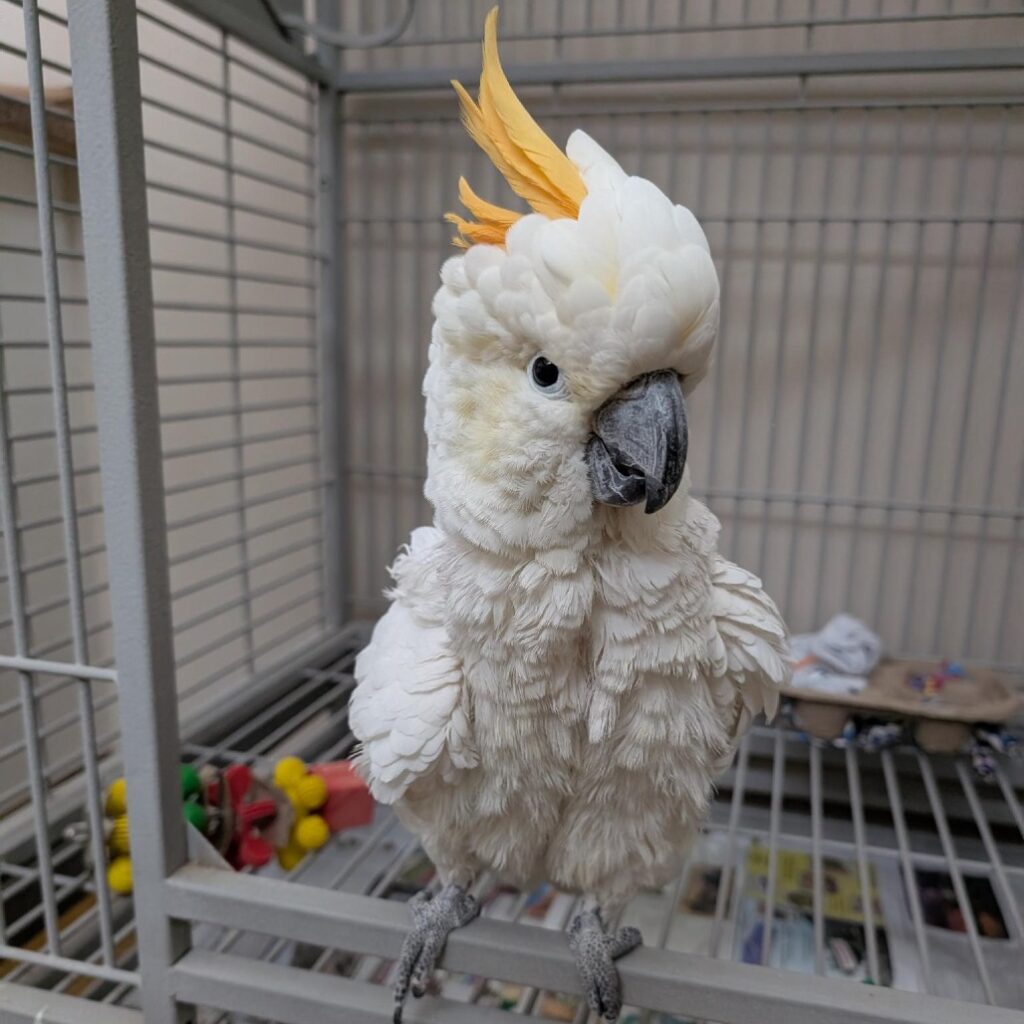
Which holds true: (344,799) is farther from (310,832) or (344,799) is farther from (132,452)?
(132,452)

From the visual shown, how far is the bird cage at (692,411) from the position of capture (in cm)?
113

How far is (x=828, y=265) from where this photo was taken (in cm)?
151

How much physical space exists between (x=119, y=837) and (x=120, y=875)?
56mm

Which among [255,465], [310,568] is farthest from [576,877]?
[255,465]

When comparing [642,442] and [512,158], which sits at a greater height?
[512,158]

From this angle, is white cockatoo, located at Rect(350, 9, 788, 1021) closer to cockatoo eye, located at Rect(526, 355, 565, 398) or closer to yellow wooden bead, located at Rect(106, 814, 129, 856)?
cockatoo eye, located at Rect(526, 355, 565, 398)

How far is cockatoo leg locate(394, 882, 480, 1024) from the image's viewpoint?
76cm

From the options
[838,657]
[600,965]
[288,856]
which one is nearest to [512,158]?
[600,965]

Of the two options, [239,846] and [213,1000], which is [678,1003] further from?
[239,846]

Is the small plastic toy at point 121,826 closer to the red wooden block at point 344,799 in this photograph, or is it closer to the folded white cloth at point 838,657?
the red wooden block at point 344,799

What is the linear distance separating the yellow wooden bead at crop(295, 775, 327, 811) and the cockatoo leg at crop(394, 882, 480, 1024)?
40cm

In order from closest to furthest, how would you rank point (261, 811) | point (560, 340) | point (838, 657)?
point (560, 340) → point (261, 811) → point (838, 657)

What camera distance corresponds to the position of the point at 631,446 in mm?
545

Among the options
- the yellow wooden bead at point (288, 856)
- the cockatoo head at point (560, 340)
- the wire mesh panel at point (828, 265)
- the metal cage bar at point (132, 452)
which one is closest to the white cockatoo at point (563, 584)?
the cockatoo head at point (560, 340)
